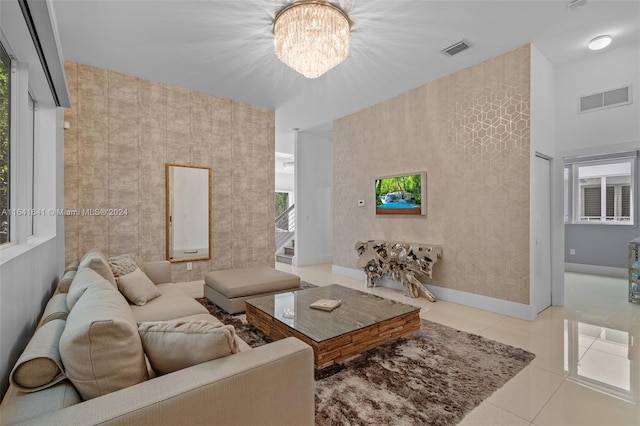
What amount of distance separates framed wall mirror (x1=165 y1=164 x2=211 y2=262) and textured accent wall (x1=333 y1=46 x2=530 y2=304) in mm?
2865

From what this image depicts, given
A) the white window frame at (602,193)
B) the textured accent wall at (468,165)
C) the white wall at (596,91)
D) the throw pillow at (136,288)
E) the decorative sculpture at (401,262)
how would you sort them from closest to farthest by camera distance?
the throw pillow at (136,288) → the textured accent wall at (468,165) → the white wall at (596,91) → the decorative sculpture at (401,262) → the white window frame at (602,193)

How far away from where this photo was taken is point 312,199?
7398mm

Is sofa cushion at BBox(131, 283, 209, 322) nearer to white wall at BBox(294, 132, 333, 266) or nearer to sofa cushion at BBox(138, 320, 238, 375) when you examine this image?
sofa cushion at BBox(138, 320, 238, 375)

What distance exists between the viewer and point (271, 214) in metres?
5.59

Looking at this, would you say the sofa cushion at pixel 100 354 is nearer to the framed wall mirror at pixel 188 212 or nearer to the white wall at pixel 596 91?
the framed wall mirror at pixel 188 212

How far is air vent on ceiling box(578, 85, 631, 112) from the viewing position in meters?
3.90

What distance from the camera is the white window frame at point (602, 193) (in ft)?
18.1

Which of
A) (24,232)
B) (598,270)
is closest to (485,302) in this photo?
(598,270)

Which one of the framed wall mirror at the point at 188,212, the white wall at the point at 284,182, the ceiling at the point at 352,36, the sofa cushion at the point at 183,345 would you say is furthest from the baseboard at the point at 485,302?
the white wall at the point at 284,182

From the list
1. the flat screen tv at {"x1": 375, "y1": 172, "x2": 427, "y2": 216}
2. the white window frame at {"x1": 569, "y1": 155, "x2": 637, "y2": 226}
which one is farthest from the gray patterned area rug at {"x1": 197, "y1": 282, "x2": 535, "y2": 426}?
the white window frame at {"x1": 569, "y1": 155, "x2": 637, "y2": 226}

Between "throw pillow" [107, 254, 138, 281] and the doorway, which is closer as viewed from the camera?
"throw pillow" [107, 254, 138, 281]

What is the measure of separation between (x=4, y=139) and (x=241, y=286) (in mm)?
2337

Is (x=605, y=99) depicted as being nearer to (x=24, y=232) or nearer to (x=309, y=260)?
(x=309, y=260)

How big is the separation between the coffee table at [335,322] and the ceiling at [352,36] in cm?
281
